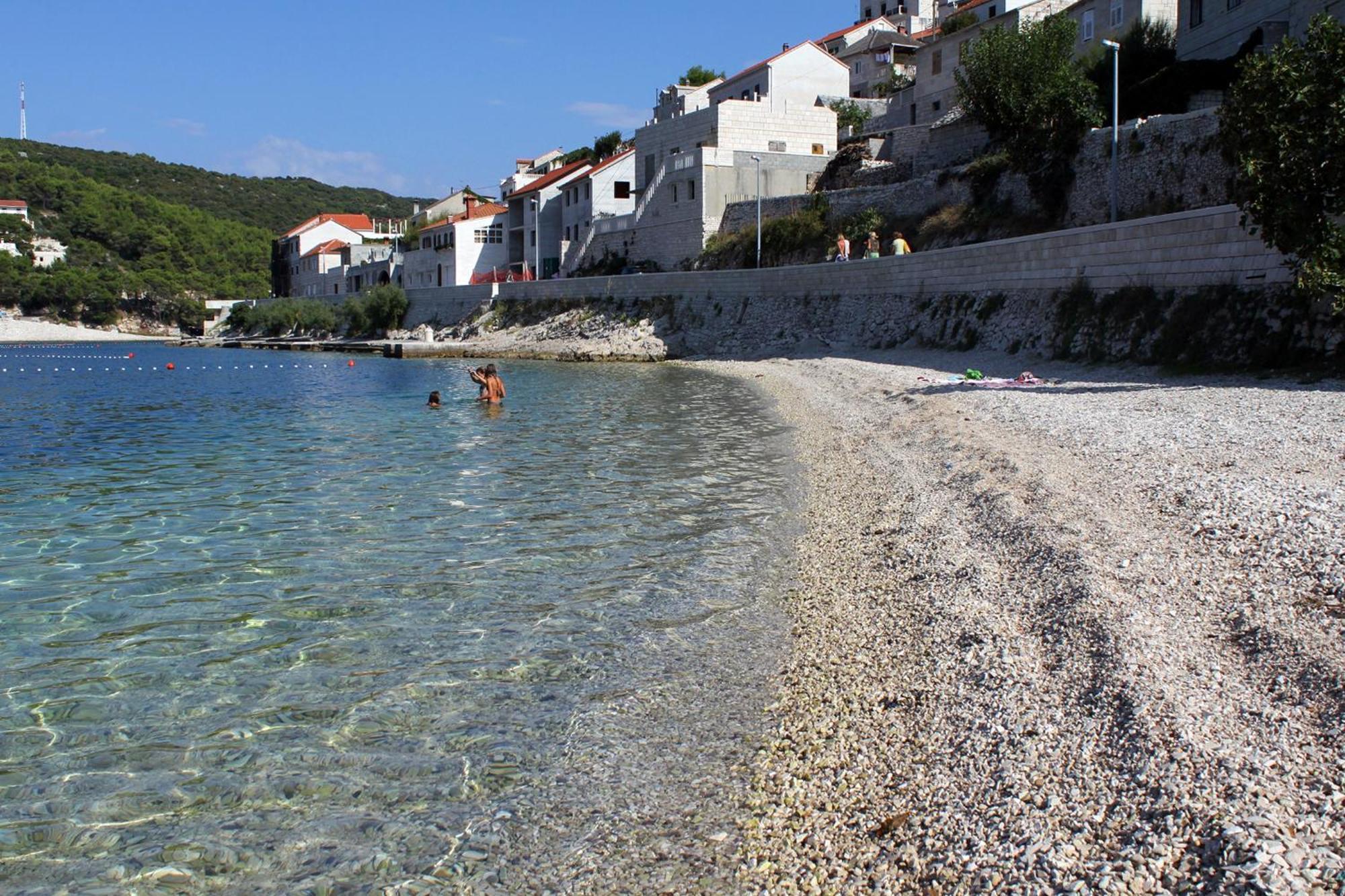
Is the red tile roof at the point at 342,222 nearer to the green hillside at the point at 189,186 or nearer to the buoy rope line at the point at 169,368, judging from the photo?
the green hillside at the point at 189,186

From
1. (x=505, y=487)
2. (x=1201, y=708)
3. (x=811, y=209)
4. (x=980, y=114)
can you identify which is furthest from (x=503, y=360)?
(x=1201, y=708)

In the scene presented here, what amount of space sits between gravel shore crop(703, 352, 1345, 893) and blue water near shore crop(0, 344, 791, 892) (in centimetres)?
88

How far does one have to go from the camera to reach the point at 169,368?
5712 centimetres

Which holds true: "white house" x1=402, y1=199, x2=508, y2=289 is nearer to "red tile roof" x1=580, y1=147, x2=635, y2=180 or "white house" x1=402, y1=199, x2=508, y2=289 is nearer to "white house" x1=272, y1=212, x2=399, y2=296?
"red tile roof" x1=580, y1=147, x2=635, y2=180

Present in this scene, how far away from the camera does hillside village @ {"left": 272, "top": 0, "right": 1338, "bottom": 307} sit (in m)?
49.9

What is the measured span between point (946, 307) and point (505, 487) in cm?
2348

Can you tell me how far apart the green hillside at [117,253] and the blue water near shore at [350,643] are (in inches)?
4633

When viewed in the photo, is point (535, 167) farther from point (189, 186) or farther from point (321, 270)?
point (189, 186)

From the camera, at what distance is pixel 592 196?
7050 cm

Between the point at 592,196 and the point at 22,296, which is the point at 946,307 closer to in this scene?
the point at 592,196

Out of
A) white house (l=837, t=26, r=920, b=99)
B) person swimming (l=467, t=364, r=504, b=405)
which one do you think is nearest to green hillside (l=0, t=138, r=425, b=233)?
white house (l=837, t=26, r=920, b=99)

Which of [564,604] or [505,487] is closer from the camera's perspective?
[564,604]

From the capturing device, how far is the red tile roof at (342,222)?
12084cm

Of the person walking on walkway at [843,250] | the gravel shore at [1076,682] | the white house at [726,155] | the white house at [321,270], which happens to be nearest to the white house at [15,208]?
the white house at [321,270]
